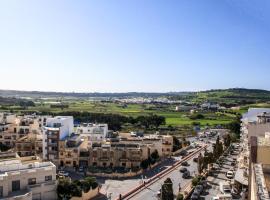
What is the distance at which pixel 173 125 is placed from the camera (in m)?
108

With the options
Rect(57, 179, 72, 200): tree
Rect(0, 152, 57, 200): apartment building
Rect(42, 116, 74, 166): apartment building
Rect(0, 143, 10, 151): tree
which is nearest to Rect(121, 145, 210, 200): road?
Rect(57, 179, 72, 200): tree

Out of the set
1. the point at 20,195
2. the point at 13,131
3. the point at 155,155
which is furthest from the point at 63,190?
the point at 13,131

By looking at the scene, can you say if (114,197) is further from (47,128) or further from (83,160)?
(47,128)

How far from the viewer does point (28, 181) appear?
3366 cm

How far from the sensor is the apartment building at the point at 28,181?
3164 centimetres

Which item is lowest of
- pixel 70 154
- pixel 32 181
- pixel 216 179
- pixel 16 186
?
pixel 216 179

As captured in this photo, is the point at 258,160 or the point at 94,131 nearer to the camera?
the point at 258,160

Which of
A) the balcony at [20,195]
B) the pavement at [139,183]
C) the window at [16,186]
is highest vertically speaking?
the window at [16,186]

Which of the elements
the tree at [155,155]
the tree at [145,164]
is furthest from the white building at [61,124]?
the tree at [155,155]

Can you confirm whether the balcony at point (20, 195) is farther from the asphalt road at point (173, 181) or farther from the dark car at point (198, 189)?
the dark car at point (198, 189)

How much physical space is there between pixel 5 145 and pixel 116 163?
2216 centimetres

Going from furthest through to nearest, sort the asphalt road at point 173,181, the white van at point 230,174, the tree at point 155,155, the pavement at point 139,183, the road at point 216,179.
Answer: the tree at point 155,155, the white van at point 230,174, the pavement at point 139,183, the asphalt road at point 173,181, the road at point 216,179

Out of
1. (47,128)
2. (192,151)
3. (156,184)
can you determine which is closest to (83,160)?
(47,128)

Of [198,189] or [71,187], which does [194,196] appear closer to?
[198,189]
